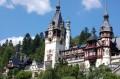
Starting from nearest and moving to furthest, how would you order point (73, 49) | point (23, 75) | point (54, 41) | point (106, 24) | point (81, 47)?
point (106, 24)
point (23, 75)
point (81, 47)
point (73, 49)
point (54, 41)

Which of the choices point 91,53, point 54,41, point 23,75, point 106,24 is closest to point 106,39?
point 106,24

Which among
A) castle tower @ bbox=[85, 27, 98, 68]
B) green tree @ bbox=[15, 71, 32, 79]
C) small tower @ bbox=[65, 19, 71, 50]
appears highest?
small tower @ bbox=[65, 19, 71, 50]

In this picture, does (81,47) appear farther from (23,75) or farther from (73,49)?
(23,75)

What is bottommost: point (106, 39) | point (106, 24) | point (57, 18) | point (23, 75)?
point (23, 75)

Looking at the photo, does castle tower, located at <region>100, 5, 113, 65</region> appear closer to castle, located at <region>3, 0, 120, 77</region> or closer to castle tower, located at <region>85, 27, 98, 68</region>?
castle, located at <region>3, 0, 120, 77</region>

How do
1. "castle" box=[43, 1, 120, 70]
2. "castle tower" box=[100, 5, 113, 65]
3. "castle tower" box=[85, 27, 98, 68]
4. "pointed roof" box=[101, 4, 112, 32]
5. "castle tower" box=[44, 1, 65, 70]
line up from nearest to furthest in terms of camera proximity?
"castle tower" box=[100, 5, 113, 65] → "castle" box=[43, 1, 120, 70] → "pointed roof" box=[101, 4, 112, 32] → "castle tower" box=[85, 27, 98, 68] → "castle tower" box=[44, 1, 65, 70]

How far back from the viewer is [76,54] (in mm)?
92688

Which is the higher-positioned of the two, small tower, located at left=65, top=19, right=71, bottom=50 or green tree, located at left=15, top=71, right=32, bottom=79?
small tower, located at left=65, top=19, right=71, bottom=50

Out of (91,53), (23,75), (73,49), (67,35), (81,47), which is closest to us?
(91,53)

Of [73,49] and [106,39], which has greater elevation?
[106,39]

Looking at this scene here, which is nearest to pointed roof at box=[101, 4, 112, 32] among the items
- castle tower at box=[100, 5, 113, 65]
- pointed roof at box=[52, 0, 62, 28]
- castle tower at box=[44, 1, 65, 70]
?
castle tower at box=[100, 5, 113, 65]

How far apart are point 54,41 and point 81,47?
8.60 m

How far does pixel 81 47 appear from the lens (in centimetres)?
9238

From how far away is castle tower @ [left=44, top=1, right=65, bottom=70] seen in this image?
95188mm
